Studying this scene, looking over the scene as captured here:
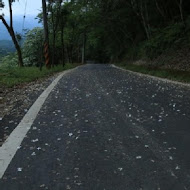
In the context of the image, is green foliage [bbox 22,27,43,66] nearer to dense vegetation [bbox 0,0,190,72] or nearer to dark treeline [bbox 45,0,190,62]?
dense vegetation [bbox 0,0,190,72]

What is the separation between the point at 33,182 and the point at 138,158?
4.47 ft

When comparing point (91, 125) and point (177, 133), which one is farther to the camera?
point (91, 125)

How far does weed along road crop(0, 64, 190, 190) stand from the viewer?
11.2 feet

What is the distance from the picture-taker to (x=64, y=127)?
223 inches

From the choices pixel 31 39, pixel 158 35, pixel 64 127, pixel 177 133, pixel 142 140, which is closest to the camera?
pixel 142 140

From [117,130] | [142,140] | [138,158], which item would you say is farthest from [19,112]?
[138,158]

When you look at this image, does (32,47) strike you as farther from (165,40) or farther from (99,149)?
(99,149)

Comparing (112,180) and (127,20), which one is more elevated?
(127,20)

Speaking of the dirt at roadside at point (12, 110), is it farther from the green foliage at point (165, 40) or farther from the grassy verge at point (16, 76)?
the green foliage at point (165, 40)

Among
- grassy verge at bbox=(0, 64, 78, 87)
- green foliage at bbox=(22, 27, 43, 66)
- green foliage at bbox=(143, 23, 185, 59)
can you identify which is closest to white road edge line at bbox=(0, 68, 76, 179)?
grassy verge at bbox=(0, 64, 78, 87)

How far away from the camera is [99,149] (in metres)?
4.45

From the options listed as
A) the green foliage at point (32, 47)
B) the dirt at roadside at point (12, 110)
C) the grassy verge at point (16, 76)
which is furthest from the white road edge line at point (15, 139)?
the green foliage at point (32, 47)

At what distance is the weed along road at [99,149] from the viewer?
3.42 m

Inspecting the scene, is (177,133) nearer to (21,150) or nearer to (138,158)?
(138,158)
